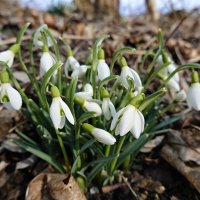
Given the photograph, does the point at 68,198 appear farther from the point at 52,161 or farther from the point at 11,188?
the point at 11,188

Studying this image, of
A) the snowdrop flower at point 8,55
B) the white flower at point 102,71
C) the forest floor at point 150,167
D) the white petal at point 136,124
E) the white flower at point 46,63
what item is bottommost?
the forest floor at point 150,167

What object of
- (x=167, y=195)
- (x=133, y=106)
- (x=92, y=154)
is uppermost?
(x=133, y=106)

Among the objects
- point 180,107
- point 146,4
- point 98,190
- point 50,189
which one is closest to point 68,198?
point 50,189

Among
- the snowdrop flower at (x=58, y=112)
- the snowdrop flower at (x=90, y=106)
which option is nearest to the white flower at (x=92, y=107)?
the snowdrop flower at (x=90, y=106)

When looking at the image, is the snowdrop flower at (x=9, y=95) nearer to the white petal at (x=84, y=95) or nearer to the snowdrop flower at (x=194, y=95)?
the white petal at (x=84, y=95)

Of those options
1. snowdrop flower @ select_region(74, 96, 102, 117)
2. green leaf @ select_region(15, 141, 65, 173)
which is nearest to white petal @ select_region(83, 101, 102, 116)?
snowdrop flower @ select_region(74, 96, 102, 117)

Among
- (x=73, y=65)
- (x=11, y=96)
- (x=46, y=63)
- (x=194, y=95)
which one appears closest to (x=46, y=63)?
(x=46, y=63)
